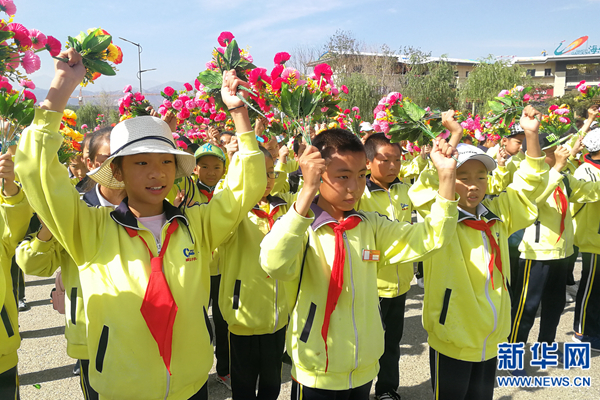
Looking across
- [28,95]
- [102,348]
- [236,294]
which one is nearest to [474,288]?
[236,294]

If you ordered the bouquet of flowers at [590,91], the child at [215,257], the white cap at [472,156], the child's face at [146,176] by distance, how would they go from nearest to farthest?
1. the child's face at [146,176]
2. the white cap at [472,156]
3. the child at [215,257]
4. the bouquet of flowers at [590,91]

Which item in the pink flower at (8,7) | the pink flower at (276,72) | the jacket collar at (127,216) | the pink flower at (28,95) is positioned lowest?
the jacket collar at (127,216)

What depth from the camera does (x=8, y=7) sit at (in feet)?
7.54

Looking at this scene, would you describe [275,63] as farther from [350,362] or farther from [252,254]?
[350,362]

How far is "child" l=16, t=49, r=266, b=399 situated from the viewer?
5.79 feet

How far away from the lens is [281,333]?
296 cm

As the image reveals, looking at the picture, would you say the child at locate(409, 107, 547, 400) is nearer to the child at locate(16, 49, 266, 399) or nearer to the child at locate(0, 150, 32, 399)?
the child at locate(16, 49, 266, 399)

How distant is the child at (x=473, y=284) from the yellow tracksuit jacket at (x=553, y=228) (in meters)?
1.44

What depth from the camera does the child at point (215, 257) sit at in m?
3.67

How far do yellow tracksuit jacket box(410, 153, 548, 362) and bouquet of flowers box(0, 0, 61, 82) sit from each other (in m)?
2.68

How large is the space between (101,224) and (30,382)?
114 inches

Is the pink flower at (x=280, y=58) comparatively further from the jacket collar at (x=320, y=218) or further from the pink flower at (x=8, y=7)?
the pink flower at (x=8, y=7)


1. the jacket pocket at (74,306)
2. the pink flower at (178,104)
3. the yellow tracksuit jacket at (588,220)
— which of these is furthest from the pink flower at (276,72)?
the yellow tracksuit jacket at (588,220)

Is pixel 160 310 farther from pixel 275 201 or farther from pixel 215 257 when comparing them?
pixel 215 257
